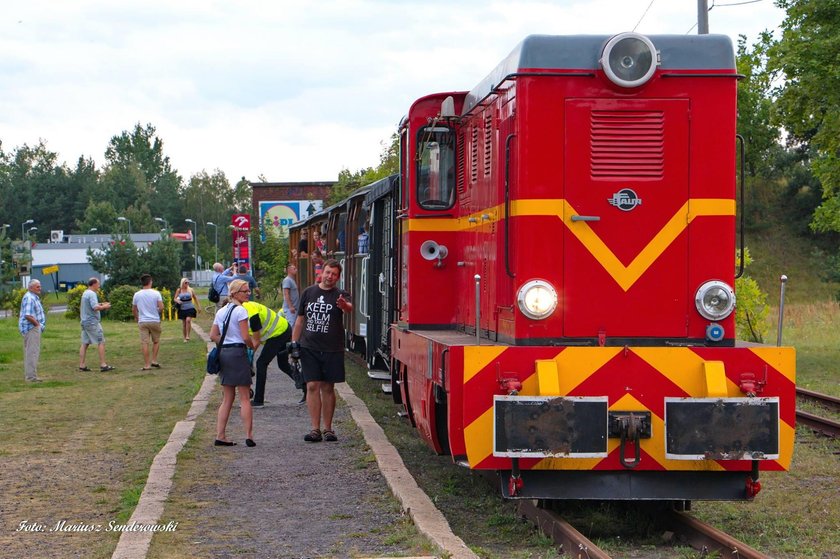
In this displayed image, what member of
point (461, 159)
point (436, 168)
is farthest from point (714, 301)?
point (436, 168)

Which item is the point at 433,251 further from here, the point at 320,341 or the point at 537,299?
the point at 537,299

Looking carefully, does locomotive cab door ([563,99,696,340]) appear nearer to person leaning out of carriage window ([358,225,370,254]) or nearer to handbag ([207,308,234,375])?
handbag ([207,308,234,375])

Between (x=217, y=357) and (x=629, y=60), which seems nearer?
(x=629, y=60)

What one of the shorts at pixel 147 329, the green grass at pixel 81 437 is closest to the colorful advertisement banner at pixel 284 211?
the green grass at pixel 81 437

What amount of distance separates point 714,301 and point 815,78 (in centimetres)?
1121

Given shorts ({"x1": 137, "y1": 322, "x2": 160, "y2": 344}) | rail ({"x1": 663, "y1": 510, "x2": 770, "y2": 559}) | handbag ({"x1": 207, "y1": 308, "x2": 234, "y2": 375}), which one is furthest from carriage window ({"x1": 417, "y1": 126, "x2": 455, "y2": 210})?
shorts ({"x1": 137, "y1": 322, "x2": 160, "y2": 344})

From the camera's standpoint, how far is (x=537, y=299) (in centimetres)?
714

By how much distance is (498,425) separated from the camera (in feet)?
21.8

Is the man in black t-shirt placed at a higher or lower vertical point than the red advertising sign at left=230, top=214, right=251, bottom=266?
lower

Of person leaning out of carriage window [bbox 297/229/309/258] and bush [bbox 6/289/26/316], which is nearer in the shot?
person leaning out of carriage window [bbox 297/229/309/258]

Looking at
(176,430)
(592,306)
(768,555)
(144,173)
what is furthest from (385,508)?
(144,173)

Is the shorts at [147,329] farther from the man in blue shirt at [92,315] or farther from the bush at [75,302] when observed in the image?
the bush at [75,302]

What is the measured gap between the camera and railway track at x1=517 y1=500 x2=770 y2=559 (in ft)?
20.3

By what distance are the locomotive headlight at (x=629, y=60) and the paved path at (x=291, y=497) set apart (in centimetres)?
311
